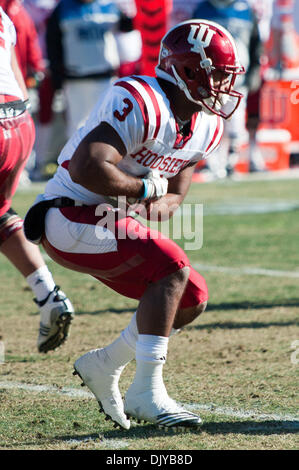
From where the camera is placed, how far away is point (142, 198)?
11.0 feet

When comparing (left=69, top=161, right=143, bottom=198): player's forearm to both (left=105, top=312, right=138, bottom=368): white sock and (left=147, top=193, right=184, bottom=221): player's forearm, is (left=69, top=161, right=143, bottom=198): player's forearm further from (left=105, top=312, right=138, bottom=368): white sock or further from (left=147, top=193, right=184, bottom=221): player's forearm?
(left=105, top=312, right=138, bottom=368): white sock

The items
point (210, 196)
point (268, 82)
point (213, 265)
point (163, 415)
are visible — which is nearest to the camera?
point (163, 415)

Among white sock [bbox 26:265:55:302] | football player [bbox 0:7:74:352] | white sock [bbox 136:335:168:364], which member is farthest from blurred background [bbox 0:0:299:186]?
white sock [bbox 136:335:168:364]

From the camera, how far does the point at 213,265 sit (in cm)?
659

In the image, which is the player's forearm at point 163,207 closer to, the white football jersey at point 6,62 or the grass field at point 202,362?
the grass field at point 202,362

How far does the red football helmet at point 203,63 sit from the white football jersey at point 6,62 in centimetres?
84

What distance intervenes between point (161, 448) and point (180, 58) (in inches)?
60.9

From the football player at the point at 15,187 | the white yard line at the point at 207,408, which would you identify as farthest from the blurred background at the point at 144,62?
the white yard line at the point at 207,408

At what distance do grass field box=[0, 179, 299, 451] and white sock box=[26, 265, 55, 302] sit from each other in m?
0.33

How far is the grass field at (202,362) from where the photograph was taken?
3.19 m

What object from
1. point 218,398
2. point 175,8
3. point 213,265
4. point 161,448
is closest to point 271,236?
point 213,265

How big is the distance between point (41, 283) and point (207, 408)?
1200mm

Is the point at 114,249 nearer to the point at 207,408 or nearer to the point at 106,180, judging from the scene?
the point at 106,180
